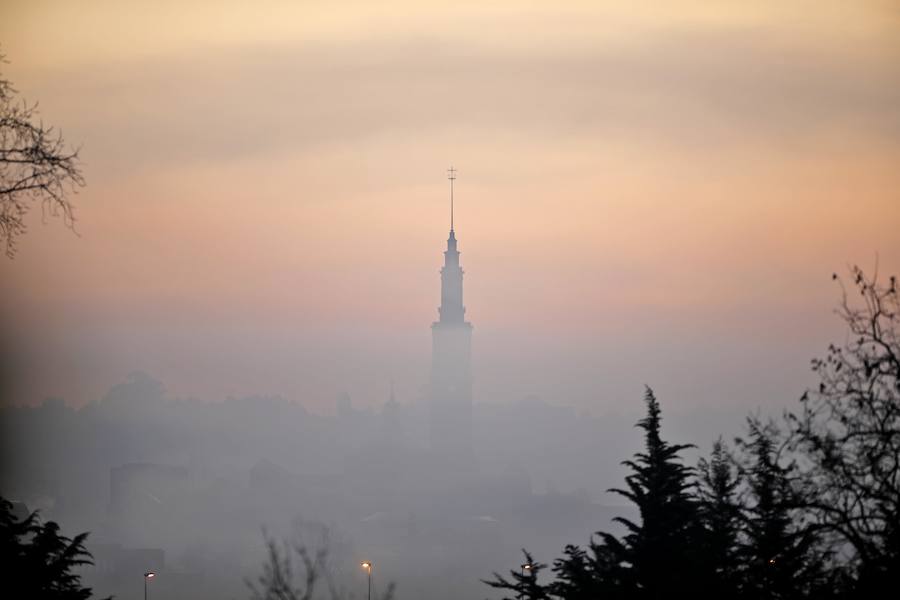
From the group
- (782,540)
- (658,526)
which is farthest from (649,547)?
(782,540)

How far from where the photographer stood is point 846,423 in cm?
1978

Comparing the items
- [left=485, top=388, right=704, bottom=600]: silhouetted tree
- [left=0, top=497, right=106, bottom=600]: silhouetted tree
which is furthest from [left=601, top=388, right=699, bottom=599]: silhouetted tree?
[left=0, top=497, right=106, bottom=600]: silhouetted tree

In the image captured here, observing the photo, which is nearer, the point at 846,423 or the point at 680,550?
the point at 846,423

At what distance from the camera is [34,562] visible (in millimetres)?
32656

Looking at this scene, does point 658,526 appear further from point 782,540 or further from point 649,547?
point 782,540

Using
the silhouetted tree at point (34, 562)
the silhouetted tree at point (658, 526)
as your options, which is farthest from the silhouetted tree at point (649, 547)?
the silhouetted tree at point (34, 562)

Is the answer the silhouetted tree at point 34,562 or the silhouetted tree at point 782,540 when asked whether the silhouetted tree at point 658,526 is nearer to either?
the silhouetted tree at point 782,540

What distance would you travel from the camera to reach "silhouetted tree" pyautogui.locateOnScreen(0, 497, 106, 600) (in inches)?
1208

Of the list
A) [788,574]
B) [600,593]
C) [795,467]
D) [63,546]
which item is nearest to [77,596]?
[63,546]

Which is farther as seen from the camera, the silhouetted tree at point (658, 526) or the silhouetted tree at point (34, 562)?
the silhouetted tree at point (658, 526)

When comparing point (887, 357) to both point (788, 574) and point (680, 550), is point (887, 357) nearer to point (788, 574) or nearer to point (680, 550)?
point (788, 574)

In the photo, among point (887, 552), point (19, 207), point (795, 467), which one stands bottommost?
point (887, 552)

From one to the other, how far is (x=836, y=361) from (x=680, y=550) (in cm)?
1636

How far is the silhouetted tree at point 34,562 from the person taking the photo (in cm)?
3069
